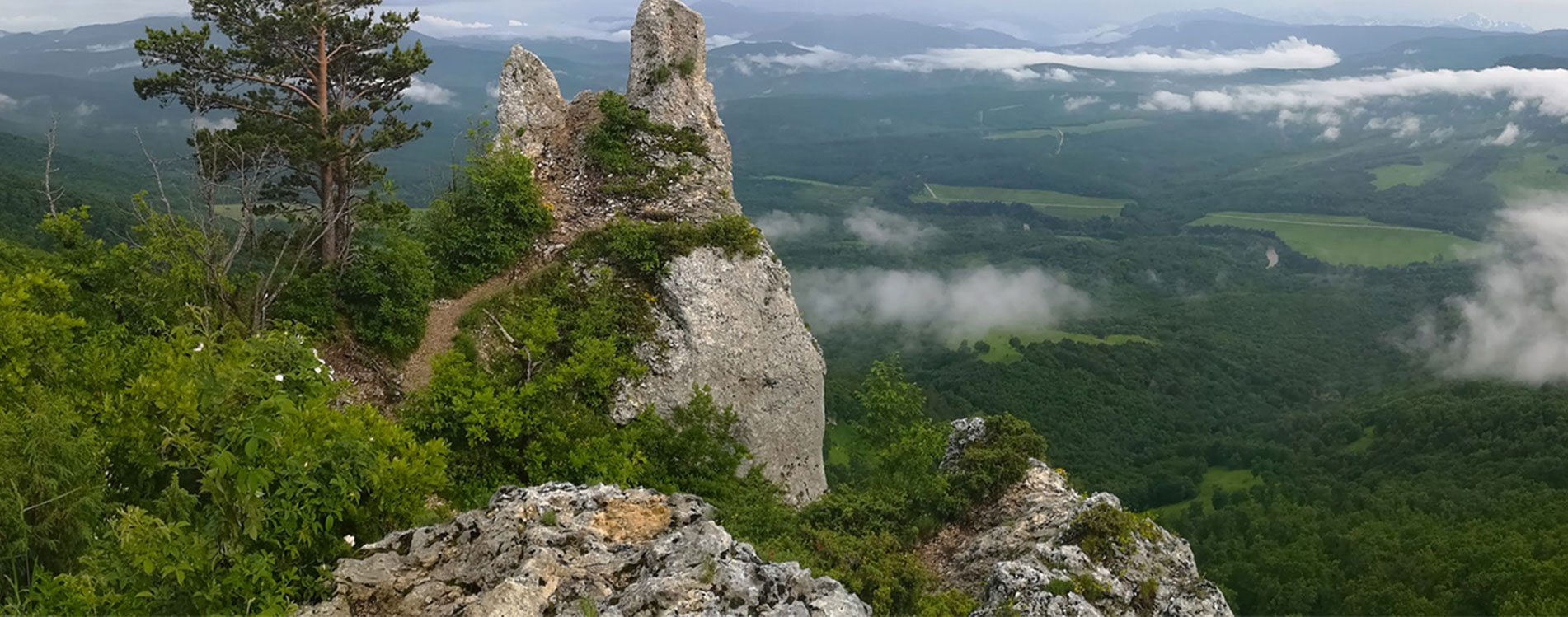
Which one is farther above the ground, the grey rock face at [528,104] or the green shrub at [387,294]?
the grey rock face at [528,104]

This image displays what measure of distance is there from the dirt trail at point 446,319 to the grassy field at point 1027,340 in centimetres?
13769

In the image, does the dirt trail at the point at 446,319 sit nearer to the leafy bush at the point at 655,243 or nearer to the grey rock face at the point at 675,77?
the leafy bush at the point at 655,243

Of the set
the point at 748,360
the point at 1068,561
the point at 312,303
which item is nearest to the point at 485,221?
the point at 312,303

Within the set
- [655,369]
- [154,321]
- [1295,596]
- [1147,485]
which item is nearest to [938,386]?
[1147,485]

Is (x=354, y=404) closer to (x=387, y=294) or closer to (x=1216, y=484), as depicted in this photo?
(x=387, y=294)

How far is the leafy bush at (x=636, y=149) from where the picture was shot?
30.7m

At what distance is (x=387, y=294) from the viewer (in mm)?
23531

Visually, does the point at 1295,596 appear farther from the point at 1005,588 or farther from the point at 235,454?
the point at 235,454

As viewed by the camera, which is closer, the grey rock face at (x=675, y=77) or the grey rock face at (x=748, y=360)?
the grey rock face at (x=748, y=360)

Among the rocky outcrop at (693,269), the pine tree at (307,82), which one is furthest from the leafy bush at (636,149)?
the pine tree at (307,82)

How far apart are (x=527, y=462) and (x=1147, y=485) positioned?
101m

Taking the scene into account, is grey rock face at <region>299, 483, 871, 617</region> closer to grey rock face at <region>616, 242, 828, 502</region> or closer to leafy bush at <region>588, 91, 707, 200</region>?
grey rock face at <region>616, 242, 828, 502</region>

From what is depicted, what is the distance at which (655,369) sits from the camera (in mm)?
25359

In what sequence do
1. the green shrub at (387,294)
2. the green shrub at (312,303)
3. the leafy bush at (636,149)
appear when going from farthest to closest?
1. the leafy bush at (636,149)
2. the green shrub at (387,294)
3. the green shrub at (312,303)
